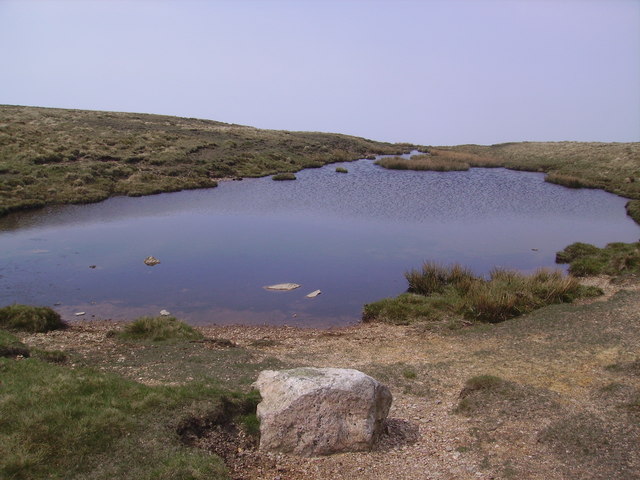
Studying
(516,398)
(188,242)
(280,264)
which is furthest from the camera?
(188,242)

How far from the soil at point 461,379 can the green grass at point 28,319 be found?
2.45ft

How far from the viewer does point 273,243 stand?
33.8 meters

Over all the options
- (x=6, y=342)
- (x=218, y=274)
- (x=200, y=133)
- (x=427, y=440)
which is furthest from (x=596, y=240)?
(x=200, y=133)

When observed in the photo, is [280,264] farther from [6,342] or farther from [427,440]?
[427,440]

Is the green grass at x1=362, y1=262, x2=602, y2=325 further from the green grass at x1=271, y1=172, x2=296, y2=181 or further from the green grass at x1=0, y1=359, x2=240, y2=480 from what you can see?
the green grass at x1=271, y1=172, x2=296, y2=181

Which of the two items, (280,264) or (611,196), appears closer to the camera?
(280,264)

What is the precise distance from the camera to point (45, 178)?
46719 millimetres

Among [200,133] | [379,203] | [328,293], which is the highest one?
A: [200,133]

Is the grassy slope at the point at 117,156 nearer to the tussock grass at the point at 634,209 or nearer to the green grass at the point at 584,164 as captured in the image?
the green grass at the point at 584,164

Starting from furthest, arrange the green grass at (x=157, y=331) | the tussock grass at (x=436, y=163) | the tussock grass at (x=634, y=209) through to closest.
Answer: the tussock grass at (x=436, y=163) → the tussock grass at (x=634, y=209) → the green grass at (x=157, y=331)

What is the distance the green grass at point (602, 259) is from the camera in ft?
82.5

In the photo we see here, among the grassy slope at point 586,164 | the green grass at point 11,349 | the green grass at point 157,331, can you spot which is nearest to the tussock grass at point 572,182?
the grassy slope at point 586,164

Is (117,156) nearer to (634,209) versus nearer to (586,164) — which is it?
(634,209)

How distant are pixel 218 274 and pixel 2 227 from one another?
1839 centimetres
